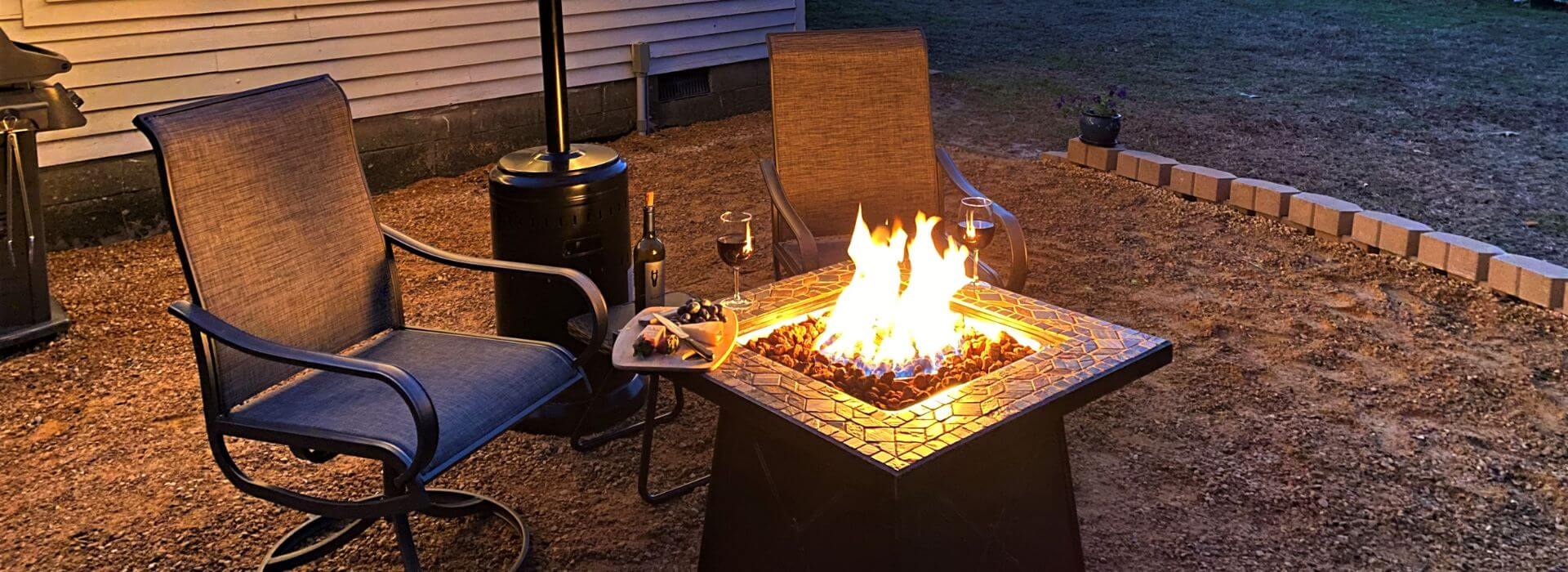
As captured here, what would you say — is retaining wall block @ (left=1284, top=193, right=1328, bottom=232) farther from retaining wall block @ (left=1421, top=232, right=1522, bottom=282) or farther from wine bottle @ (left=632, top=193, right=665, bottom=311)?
wine bottle @ (left=632, top=193, right=665, bottom=311)

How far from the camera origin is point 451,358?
2.95 m

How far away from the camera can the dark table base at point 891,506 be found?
230 centimetres

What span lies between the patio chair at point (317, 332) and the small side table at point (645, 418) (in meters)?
0.28

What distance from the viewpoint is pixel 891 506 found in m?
2.27

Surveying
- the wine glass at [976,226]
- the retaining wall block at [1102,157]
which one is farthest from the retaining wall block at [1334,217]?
the wine glass at [976,226]

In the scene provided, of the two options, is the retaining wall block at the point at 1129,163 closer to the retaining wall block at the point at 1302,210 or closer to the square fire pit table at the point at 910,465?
the retaining wall block at the point at 1302,210

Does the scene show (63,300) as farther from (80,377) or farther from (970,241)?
(970,241)

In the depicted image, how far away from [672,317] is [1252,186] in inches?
164

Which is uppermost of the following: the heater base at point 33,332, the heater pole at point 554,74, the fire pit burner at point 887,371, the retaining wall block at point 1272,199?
the heater pole at point 554,74

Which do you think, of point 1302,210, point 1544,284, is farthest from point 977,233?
point 1302,210

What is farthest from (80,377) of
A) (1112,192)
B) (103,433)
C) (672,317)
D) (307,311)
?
(1112,192)

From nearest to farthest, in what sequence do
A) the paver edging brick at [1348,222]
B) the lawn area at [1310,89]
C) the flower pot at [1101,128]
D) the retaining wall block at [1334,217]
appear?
1. the paver edging brick at [1348,222]
2. the retaining wall block at [1334,217]
3. the lawn area at [1310,89]
4. the flower pot at [1101,128]

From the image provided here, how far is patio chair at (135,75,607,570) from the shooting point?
99.0 inches

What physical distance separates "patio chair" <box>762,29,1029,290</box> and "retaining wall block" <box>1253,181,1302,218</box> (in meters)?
2.24
